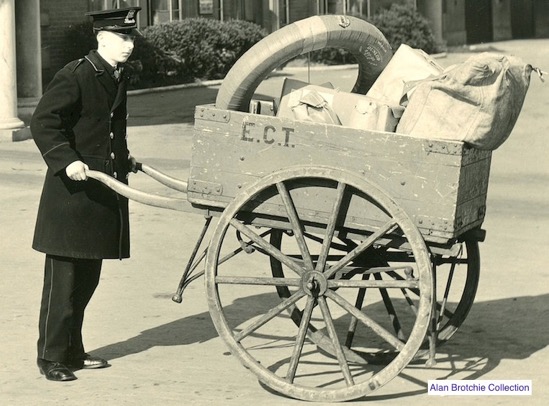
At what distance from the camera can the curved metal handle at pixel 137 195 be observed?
243 inches

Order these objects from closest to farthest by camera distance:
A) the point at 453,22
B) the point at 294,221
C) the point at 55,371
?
the point at 294,221, the point at 55,371, the point at 453,22

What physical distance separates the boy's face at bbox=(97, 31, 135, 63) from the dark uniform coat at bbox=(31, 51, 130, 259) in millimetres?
60

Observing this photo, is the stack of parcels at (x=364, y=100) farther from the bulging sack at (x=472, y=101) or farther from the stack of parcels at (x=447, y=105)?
the bulging sack at (x=472, y=101)

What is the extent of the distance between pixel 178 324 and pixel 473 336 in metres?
1.68

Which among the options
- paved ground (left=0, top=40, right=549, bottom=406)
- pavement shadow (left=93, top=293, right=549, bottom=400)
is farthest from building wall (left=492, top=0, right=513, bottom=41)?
pavement shadow (left=93, top=293, right=549, bottom=400)

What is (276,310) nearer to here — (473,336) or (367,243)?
(367,243)

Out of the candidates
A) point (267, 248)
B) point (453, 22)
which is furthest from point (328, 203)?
point (453, 22)

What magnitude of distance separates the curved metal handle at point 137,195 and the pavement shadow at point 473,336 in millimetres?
986

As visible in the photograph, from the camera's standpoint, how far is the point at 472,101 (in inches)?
229

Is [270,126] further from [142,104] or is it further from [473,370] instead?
[142,104]

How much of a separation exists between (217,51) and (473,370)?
18.4 meters

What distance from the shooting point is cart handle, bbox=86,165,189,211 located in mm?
6184

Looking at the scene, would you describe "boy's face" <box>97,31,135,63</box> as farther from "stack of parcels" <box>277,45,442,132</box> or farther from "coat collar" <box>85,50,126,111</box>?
"stack of parcels" <box>277,45,442,132</box>

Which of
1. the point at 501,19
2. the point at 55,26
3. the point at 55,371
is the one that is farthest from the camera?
the point at 501,19
